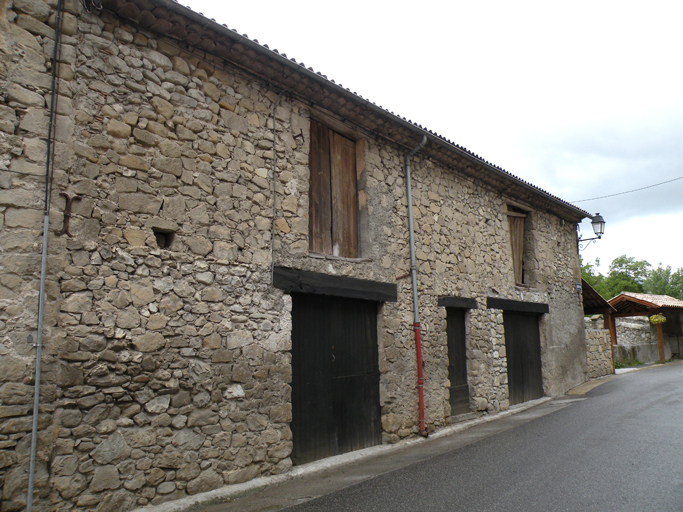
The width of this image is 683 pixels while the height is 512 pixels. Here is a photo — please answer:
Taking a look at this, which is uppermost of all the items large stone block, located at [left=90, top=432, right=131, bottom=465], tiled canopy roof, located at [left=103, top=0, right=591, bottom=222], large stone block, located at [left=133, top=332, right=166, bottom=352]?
tiled canopy roof, located at [left=103, top=0, right=591, bottom=222]

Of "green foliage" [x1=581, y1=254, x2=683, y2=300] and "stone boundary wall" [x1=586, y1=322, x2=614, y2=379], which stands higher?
"green foliage" [x1=581, y1=254, x2=683, y2=300]

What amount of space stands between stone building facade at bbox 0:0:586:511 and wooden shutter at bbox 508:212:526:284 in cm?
467

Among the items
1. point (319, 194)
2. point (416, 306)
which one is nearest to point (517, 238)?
point (416, 306)

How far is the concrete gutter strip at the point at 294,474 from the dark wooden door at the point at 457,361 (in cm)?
33

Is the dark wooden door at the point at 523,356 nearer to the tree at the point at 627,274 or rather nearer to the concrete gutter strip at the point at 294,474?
the concrete gutter strip at the point at 294,474

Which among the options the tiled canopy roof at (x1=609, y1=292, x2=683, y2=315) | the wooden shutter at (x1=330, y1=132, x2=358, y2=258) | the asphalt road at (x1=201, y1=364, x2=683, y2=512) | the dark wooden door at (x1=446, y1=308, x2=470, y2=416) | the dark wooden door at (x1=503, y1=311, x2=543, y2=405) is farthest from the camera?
the tiled canopy roof at (x1=609, y1=292, x2=683, y2=315)

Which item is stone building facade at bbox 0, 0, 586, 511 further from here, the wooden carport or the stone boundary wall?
the wooden carport

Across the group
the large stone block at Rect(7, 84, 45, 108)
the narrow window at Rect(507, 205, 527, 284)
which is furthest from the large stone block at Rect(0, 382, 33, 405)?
the narrow window at Rect(507, 205, 527, 284)

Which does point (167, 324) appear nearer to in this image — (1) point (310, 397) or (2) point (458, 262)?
(1) point (310, 397)

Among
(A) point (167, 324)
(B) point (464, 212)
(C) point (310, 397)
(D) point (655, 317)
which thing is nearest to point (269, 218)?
(A) point (167, 324)

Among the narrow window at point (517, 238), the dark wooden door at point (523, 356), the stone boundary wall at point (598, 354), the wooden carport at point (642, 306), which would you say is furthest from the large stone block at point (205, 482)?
the wooden carport at point (642, 306)

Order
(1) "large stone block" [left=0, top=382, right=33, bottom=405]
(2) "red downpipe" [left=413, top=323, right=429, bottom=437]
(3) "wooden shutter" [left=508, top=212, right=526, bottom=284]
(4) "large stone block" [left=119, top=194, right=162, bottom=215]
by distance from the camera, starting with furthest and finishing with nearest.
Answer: (3) "wooden shutter" [left=508, top=212, right=526, bottom=284]
(2) "red downpipe" [left=413, top=323, right=429, bottom=437]
(4) "large stone block" [left=119, top=194, right=162, bottom=215]
(1) "large stone block" [left=0, top=382, right=33, bottom=405]

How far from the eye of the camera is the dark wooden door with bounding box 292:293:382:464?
5.71m

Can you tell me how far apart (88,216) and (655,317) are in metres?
19.5
